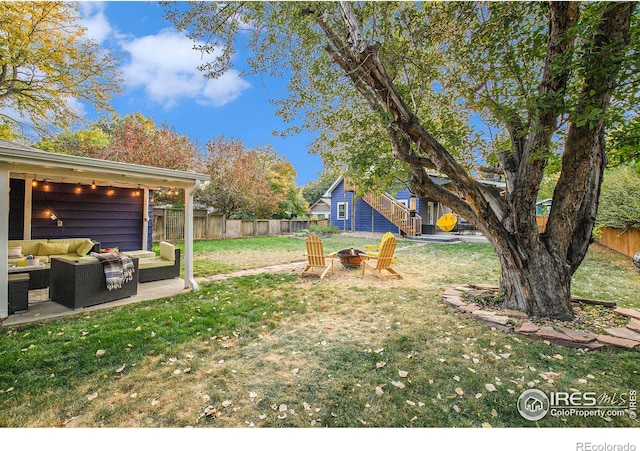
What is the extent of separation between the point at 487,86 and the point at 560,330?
3280 millimetres

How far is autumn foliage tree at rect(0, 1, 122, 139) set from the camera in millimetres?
8266

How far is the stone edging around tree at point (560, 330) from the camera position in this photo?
9.46 feet

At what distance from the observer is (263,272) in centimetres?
668

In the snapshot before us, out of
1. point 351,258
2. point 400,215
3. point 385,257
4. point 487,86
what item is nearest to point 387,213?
point 400,215

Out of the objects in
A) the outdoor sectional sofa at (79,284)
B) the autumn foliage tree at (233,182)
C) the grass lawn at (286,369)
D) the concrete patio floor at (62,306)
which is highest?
the autumn foliage tree at (233,182)

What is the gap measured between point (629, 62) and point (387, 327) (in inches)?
135

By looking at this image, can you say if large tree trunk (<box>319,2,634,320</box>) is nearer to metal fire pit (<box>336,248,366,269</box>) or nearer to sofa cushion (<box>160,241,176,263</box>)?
metal fire pit (<box>336,248,366,269</box>)

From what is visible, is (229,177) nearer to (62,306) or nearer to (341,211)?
(341,211)

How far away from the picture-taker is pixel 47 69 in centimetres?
927

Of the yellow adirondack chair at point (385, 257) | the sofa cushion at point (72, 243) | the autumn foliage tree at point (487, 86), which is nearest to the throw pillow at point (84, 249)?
the sofa cushion at point (72, 243)

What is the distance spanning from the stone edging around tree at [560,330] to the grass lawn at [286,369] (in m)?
0.12

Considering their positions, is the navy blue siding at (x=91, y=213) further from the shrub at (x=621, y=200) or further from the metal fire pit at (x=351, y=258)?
the shrub at (x=621, y=200)

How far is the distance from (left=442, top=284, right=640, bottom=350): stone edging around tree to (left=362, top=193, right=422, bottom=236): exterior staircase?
38.7ft

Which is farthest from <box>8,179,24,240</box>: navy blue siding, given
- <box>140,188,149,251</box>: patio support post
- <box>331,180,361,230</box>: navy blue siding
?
<box>331,180,361,230</box>: navy blue siding
